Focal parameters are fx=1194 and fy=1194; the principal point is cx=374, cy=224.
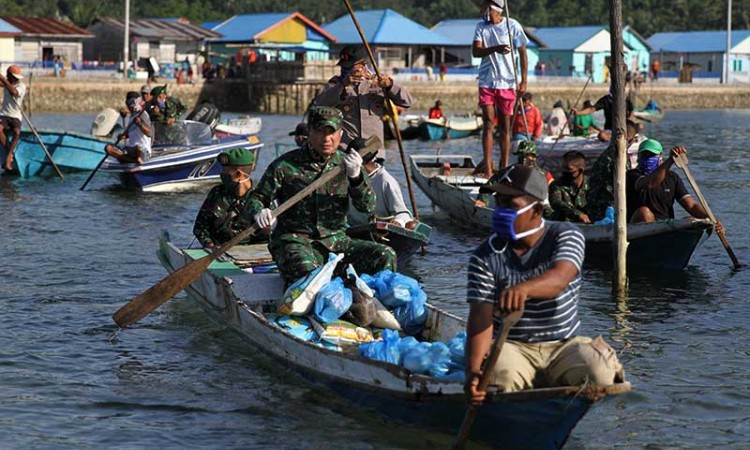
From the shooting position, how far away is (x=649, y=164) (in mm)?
12727

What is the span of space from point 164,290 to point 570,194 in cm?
563

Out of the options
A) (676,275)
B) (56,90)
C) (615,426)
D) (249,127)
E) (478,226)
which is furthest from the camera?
(56,90)

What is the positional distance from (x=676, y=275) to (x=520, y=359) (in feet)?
23.7

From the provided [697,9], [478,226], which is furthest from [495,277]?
[697,9]

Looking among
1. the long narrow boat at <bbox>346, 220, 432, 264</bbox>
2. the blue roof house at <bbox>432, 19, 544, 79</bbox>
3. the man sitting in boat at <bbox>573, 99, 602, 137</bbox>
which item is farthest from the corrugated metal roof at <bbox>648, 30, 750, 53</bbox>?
the long narrow boat at <bbox>346, 220, 432, 264</bbox>

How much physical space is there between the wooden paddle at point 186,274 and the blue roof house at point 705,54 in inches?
2791

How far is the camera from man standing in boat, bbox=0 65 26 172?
21047 millimetres

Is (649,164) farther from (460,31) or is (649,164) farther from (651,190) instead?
(460,31)

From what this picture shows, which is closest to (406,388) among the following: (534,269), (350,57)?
(534,269)

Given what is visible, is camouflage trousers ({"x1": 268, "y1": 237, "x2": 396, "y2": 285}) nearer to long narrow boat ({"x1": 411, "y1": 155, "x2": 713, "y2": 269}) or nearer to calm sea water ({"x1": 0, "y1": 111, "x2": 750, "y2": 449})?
calm sea water ({"x1": 0, "y1": 111, "x2": 750, "y2": 449})

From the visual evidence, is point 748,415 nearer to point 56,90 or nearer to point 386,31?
point 56,90

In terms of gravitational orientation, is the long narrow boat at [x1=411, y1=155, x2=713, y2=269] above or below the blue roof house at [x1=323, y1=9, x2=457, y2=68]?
below

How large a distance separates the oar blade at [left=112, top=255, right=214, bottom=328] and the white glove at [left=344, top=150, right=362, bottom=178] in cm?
131

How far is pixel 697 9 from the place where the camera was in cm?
9650
